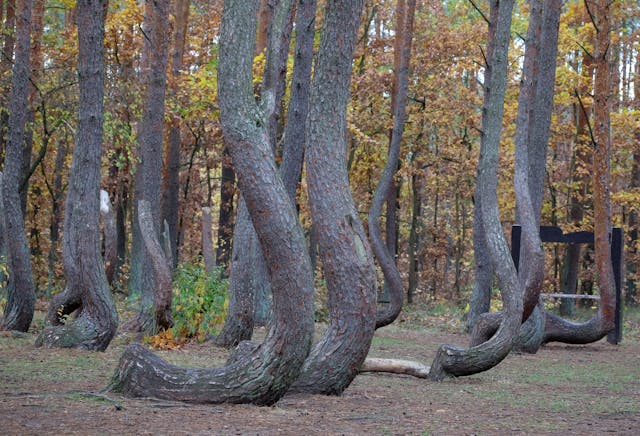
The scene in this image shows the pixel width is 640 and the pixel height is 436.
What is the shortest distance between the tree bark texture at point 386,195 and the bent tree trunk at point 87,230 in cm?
755

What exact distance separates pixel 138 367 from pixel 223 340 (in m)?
5.66

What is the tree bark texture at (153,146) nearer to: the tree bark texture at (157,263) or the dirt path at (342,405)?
the tree bark texture at (157,263)

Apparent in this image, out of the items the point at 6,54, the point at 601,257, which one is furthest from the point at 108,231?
the point at 601,257

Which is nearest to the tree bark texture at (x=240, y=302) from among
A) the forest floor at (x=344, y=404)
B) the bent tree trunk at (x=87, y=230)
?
the forest floor at (x=344, y=404)

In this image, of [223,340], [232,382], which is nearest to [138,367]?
[232,382]

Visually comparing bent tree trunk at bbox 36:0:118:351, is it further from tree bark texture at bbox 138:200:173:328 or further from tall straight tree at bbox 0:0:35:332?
tall straight tree at bbox 0:0:35:332

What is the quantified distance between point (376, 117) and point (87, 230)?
1856 centimetres

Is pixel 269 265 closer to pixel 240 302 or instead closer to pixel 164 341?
pixel 164 341

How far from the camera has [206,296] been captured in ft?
43.9

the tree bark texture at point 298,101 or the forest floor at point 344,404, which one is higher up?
the tree bark texture at point 298,101

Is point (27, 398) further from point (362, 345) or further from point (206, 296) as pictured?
point (206, 296)

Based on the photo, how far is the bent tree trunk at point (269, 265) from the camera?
7.00 metres

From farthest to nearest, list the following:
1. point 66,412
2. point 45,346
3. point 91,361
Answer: point 45,346 → point 91,361 → point 66,412

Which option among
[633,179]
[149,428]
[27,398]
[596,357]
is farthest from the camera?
[633,179]
